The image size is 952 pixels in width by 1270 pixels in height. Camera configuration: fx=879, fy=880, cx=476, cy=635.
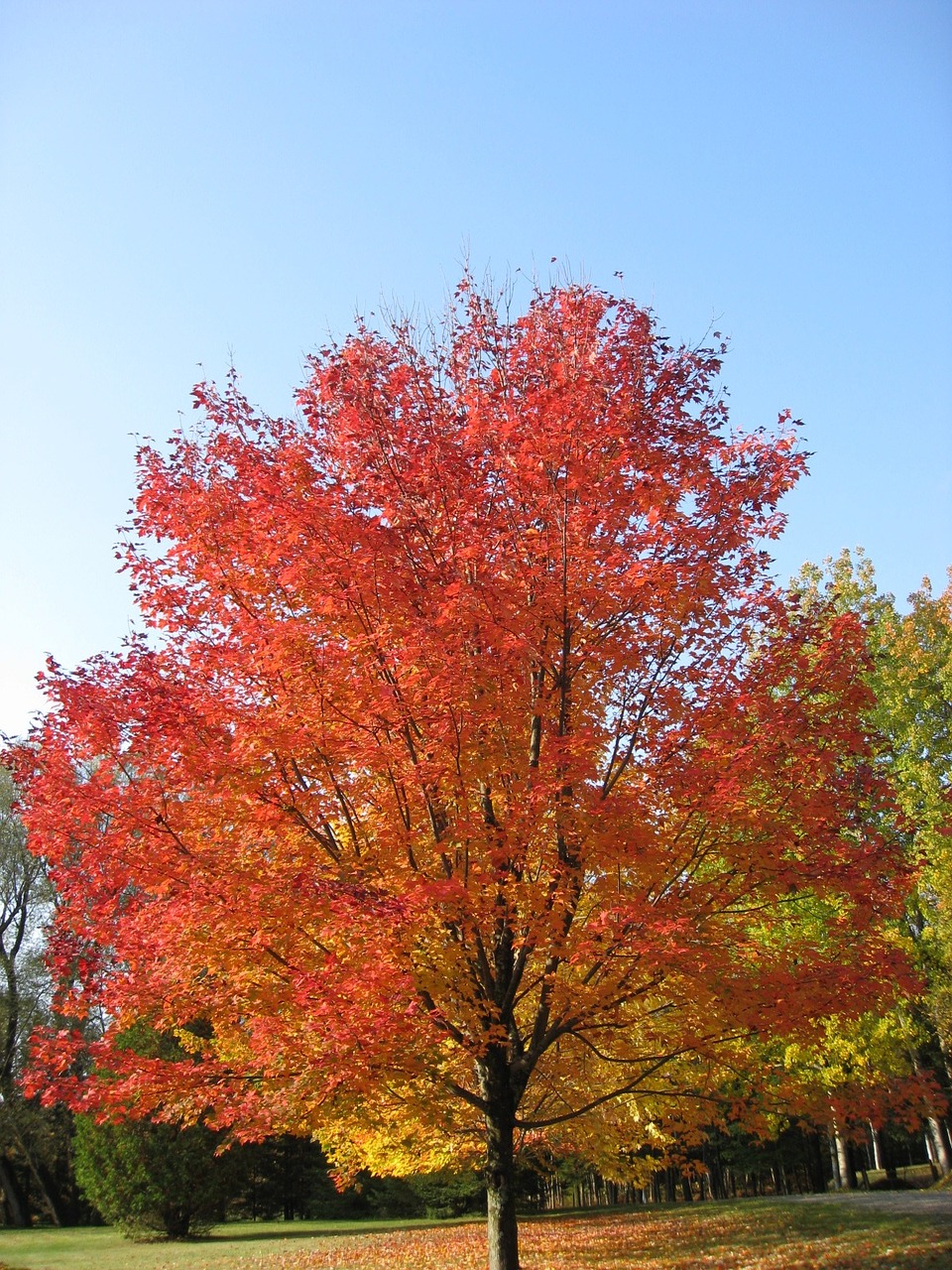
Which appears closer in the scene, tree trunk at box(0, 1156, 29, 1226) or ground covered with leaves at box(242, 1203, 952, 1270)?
ground covered with leaves at box(242, 1203, 952, 1270)

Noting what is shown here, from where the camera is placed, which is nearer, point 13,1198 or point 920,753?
point 920,753

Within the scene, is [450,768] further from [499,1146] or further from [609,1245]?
[609,1245]

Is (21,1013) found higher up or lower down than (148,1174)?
Result: higher up

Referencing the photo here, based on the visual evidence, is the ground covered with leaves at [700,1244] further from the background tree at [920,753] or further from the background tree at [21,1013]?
the background tree at [21,1013]

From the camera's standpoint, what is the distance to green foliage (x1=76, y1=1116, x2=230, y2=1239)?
2181cm

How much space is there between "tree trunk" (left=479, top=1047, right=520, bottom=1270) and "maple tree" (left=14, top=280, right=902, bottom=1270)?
32mm

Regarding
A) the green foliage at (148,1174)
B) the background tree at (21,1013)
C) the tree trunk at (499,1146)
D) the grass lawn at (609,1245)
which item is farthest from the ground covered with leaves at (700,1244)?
the background tree at (21,1013)

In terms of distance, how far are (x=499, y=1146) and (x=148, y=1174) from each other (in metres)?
17.9

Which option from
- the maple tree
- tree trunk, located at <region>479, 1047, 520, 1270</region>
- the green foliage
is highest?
the maple tree

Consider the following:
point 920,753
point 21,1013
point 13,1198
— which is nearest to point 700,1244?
point 920,753

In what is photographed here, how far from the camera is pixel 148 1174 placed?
2178cm

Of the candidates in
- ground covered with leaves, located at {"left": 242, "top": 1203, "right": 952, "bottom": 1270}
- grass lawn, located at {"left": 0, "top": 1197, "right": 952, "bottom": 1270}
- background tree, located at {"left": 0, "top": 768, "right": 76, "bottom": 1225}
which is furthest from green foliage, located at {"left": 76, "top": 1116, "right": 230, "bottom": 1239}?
background tree, located at {"left": 0, "top": 768, "right": 76, "bottom": 1225}

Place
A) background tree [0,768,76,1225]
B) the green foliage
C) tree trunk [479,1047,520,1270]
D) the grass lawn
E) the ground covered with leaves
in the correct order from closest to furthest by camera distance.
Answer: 1. tree trunk [479,1047,520,1270]
2. the ground covered with leaves
3. the grass lawn
4. the green foliage
5. background tree [0,768,76,1225]

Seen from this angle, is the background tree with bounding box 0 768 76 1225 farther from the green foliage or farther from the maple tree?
the maple tree
